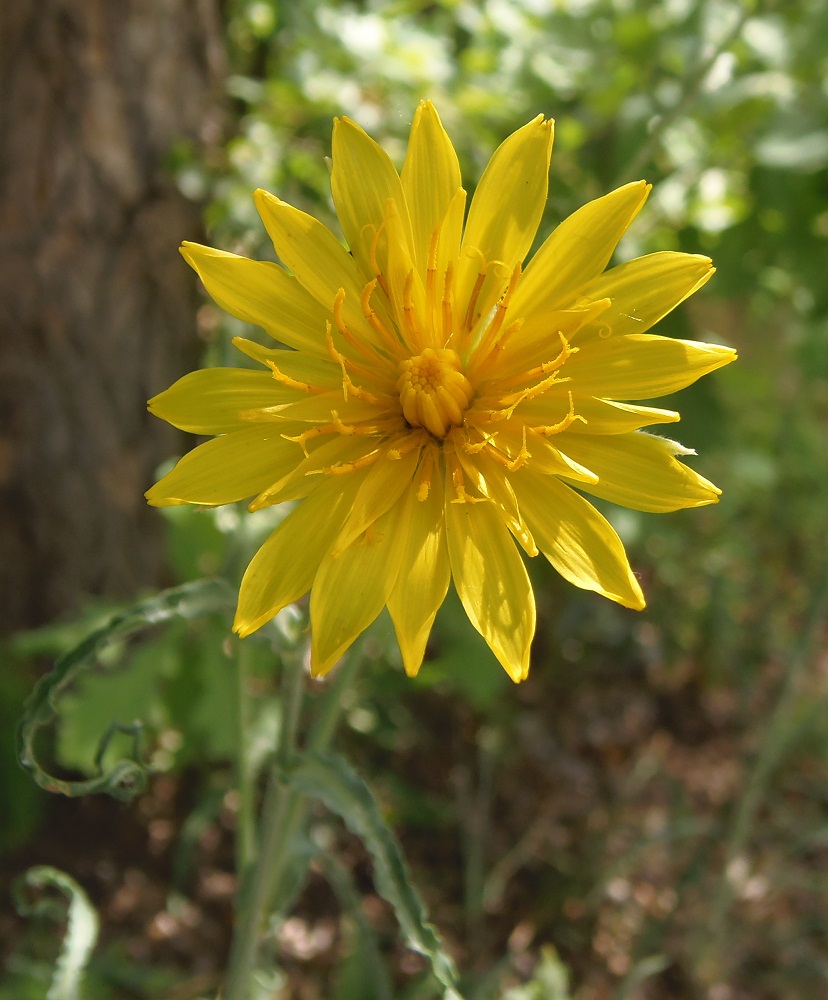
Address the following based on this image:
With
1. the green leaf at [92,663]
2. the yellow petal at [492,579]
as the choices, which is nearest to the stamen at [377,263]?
the yellow petal at [492,579]

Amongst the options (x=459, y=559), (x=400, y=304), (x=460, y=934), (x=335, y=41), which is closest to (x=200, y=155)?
(x=335, y=41)

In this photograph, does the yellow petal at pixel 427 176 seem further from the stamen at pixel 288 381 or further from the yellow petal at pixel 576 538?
the yellow petal at pixel 576 538

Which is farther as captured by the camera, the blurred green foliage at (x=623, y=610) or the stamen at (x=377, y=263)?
the blurred green foliage at (x=623, y=610)

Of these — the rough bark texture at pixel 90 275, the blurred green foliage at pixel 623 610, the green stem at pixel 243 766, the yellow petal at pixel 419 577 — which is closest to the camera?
the yellow petal at pixel 419 577

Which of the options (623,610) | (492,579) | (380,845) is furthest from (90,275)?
(623,610)

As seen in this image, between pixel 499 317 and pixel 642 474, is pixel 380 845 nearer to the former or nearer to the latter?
pixel 642 474

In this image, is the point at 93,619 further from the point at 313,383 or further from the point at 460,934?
the point at 460,934

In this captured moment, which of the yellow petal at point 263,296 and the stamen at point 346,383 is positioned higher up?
the yellow petal at point 263,296
